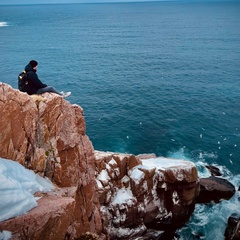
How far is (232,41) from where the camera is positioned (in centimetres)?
13938

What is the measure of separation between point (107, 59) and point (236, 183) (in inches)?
3063

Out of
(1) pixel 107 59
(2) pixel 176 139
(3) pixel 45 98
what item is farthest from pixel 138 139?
(1) pixel 107 59

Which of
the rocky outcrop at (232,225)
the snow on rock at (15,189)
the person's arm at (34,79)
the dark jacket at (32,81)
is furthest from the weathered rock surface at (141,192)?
→ the snow on rock at (15,189)

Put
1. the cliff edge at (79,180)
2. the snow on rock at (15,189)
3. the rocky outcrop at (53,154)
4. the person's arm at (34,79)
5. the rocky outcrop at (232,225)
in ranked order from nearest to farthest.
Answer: the snow on rock at (15,189)
the rocky outcrop at (53,154)
the cliff edge at (79,180)
the person's arm at (34,79)
the rocky outcrop at (232,225)

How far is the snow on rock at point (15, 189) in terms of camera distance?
14.7 metres

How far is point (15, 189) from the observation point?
50.5 ft

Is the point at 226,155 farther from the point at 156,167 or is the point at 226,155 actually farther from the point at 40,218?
the point at 40,218

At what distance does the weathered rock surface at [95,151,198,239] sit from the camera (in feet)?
114

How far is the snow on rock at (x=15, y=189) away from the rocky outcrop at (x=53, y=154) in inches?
18.6

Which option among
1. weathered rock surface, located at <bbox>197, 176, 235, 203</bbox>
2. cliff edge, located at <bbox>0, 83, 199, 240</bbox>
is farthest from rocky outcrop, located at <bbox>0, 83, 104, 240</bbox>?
weathered rock surface, located at <bbox>197, 176, 235, 203</bbox>

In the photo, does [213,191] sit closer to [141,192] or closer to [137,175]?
[141,192]

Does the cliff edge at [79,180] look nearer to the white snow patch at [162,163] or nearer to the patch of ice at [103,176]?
the white snow patch at [162,163]

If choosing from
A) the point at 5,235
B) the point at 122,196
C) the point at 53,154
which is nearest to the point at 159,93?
the point at 122,196

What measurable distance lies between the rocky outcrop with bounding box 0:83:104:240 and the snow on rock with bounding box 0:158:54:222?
1.55ft
